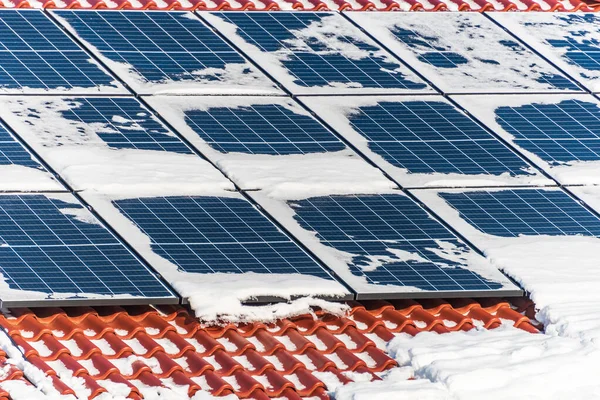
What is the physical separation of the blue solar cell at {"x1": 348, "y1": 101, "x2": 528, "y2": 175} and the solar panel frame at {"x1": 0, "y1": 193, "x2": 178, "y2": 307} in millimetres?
3414

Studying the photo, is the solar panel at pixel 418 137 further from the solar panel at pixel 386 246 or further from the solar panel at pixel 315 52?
the solar panel at pixel 386 246

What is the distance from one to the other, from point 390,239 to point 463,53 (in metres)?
4.16

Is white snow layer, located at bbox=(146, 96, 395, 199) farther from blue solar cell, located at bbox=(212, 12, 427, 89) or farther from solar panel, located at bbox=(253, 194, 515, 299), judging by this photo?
blue solar cell, located at bbox=(212, 12, 427, 89)

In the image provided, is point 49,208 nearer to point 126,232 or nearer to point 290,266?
point 126,232

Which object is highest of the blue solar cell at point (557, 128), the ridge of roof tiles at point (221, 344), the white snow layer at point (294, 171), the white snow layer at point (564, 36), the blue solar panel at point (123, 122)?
the blue solar panel at point (123, 122)

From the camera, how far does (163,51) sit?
16.3 m

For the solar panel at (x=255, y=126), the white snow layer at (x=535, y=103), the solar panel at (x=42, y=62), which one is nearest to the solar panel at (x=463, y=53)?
the white snow layer at (x=535, y=103)

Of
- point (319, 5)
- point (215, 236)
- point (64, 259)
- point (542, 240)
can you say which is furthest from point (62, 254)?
point (319, 5)

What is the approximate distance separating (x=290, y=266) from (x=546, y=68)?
547cm

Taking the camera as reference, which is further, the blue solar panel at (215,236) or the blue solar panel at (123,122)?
the blue solar panel at (123,122)

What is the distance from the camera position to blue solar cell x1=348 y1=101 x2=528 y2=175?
49.8ft

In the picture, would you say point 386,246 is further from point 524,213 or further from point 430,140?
point 430,140

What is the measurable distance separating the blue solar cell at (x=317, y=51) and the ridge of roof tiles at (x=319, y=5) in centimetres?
37

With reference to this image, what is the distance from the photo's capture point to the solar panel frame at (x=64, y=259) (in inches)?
490
